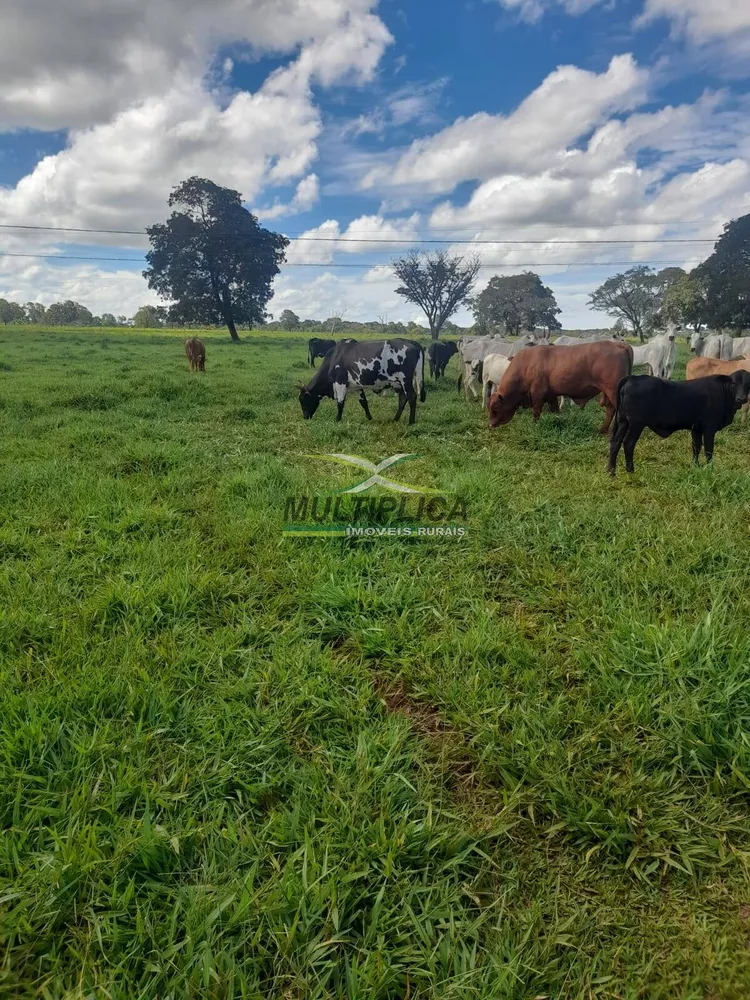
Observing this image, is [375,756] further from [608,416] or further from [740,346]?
[740,346]

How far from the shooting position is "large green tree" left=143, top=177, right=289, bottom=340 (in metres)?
35.1

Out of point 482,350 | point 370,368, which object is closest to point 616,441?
point 370,368

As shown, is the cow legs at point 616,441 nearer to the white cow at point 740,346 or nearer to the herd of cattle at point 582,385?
the herd of cattle at point 582,385

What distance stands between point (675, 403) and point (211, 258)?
37.6 metres

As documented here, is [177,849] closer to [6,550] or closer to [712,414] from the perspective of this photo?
[6,550]

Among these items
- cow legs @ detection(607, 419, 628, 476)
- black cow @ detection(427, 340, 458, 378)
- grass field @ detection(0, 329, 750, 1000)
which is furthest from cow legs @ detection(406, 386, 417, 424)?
black cow @ detection(427, 340, 458, 378)

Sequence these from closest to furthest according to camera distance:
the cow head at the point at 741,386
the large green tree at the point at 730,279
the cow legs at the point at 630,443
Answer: the cow legs at the point at 630,443
the cow head at the point at 741,386
the large green tree at the point at 730,279

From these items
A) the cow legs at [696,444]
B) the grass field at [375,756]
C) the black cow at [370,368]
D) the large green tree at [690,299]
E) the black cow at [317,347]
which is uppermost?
the large green tree at [690,299]

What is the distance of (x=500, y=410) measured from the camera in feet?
26.9

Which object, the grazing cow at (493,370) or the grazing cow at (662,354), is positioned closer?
the grazing cow at (493,370)

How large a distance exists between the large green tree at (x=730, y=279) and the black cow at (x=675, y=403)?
32632mm

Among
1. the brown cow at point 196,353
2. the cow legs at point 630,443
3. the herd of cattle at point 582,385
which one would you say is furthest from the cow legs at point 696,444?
the brown cow at point 196,353

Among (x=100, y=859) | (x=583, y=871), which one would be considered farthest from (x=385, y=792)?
(x=100, y=859)

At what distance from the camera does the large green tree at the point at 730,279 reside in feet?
97.8
